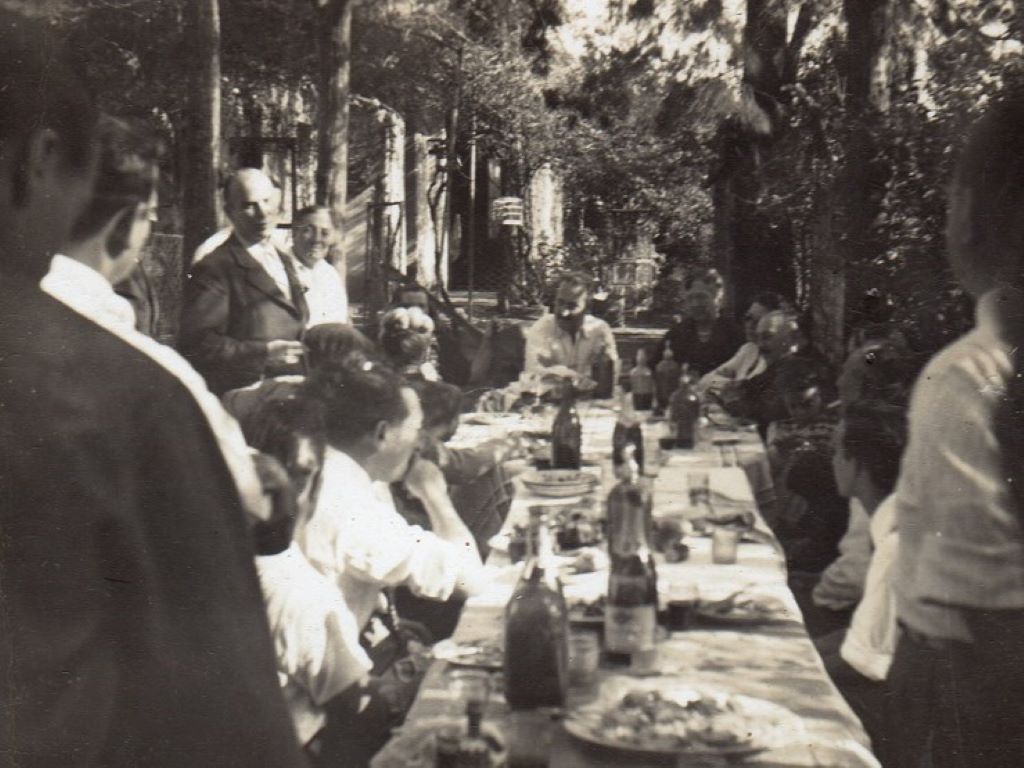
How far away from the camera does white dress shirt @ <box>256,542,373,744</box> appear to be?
2.09m

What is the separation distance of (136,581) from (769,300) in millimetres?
3877

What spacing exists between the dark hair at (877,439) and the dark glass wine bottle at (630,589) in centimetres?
94

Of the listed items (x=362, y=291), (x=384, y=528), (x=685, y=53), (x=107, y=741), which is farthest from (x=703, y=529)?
(x=362, y=291)

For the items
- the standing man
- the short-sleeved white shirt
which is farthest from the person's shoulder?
the standing man

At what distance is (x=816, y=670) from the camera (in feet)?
6.10

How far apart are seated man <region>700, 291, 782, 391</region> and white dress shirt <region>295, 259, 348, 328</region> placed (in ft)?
6.00

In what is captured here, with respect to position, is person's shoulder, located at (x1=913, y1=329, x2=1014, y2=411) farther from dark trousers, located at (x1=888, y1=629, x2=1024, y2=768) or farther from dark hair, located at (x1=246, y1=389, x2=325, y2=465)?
dark hair, located at (x1=246, y1=389, x2=325, y2=465)

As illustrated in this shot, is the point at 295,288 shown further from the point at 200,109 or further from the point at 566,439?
the point at 566,439

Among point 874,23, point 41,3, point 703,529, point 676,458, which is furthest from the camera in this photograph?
point 676,458

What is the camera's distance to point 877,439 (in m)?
2.76

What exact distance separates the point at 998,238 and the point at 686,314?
337 cm

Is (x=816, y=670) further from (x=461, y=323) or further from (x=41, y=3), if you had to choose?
(x=461, y=323)

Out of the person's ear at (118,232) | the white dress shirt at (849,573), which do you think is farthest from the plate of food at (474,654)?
the white dress shirt at (849,573)

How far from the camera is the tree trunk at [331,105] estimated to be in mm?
3578
